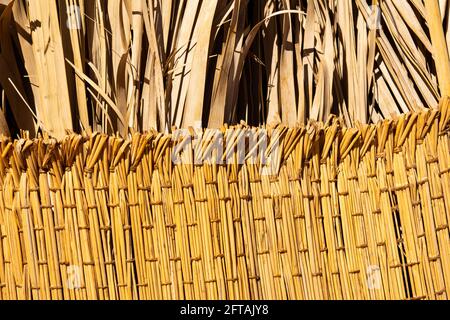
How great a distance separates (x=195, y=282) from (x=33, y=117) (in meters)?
0.40

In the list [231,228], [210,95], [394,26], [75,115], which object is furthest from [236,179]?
[394,26]

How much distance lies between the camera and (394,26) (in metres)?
1.46

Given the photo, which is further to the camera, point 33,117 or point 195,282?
point 33,117

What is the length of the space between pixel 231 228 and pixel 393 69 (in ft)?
1.45

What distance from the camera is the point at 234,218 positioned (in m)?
1.29

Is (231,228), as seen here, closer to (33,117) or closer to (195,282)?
(195,282)

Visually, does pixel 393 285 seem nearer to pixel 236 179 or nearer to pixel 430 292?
Answer: pixel 430 292

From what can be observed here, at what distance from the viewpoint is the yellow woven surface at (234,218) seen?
4.14 feet

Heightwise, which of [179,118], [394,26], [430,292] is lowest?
[430,292]

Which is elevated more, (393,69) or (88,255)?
(393,69)

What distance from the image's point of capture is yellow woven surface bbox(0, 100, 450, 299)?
1262mm

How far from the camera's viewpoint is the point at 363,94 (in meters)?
1.43
